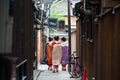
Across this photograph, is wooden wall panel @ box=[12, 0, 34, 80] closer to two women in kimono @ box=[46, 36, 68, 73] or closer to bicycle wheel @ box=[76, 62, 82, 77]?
bicycle wheel @ box=[76, 62, 82, 77]

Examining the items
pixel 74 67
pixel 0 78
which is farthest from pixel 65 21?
pixel 0 78

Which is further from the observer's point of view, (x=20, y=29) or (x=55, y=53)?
(x=55, y=53)

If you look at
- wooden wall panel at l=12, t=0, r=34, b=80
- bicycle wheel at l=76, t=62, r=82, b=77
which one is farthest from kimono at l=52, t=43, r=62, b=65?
wooden wall panel at l=12, t=0, r=34, b=80

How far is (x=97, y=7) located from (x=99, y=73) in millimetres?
2754

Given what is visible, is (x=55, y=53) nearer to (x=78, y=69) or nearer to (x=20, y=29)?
(x=78, y=69)

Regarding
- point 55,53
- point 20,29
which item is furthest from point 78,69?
→ point 20,29

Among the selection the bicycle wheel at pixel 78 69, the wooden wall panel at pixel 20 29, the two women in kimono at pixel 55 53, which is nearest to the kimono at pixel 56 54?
the two women in kimono at pixel 55 53

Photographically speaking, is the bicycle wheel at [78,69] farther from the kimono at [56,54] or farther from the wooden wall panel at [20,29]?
the wooden wall panel at [20,29]

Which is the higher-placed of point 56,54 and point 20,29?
point 20,29

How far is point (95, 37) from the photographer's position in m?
16.9

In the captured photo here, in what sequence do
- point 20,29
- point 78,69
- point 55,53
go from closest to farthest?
1. point 20,29
2. point 78,69
3. point 55,53

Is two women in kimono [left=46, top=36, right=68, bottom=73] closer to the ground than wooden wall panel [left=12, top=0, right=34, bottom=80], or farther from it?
closer to the ground


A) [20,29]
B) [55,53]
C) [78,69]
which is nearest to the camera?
[20,29]

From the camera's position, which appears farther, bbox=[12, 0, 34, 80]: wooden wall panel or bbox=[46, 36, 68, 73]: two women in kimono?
bbox=[46, 36, 68, 73]: two women in kimono
